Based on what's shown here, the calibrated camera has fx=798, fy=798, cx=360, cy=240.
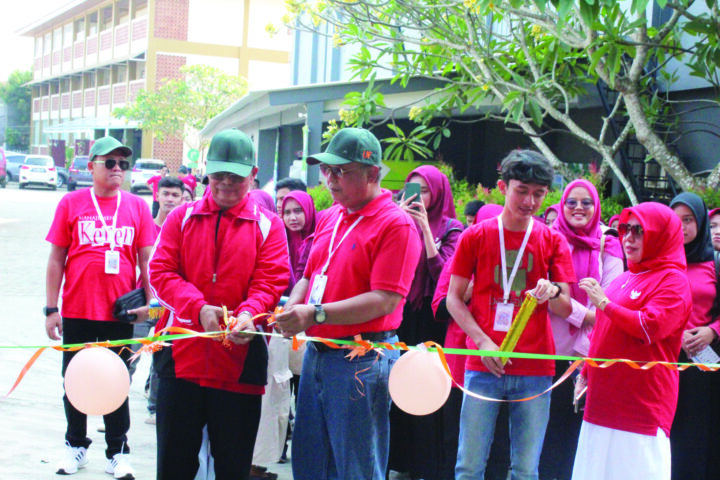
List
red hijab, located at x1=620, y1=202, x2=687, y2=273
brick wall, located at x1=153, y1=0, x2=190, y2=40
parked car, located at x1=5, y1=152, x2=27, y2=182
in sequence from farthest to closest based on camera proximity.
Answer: brick wall, located at x1=153, y1=0, x2=190, y2=40 → parked car, located at x1=5, y1=152, x2=27, y2=182 → red hijab, located at x1=620, y1=202, x2=687, y2=273

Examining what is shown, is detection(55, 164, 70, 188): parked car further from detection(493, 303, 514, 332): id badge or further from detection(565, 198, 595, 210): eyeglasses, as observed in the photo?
detection(493, 303, 514, 332): id badge

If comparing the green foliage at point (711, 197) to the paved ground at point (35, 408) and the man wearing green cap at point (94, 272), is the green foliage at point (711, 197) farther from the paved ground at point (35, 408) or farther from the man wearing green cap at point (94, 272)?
the man wearing green cap at point (94, 272)

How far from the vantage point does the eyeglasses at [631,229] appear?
410 cm

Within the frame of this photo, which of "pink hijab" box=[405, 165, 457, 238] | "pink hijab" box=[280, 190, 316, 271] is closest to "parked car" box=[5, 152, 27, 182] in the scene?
"pink hijab" box=[280, 190, 316, 271]

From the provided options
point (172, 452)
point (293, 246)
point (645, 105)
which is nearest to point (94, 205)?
point (293, 246)

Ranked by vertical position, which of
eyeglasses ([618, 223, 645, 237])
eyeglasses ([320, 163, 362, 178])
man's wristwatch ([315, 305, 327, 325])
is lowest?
man's wristwatch ([315, 305, 327, 325])

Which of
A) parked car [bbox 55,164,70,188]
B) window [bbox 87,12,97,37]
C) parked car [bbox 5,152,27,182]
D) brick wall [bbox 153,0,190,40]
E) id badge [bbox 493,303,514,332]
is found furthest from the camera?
window [bbox 87,12,97,37]

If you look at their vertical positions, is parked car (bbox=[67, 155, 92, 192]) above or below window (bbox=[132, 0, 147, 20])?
below

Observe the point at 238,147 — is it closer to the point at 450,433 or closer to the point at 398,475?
the point at 450,433

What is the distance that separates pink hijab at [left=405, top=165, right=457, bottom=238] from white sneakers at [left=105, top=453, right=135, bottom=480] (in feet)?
8.20

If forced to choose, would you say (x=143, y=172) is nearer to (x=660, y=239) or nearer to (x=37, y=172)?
(x=37, y=172)

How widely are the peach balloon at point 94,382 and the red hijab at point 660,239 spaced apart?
2656 mm

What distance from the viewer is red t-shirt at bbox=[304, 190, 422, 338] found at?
357 centimetres

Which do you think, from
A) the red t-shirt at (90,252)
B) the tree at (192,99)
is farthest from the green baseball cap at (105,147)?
the tree at (192,99)
